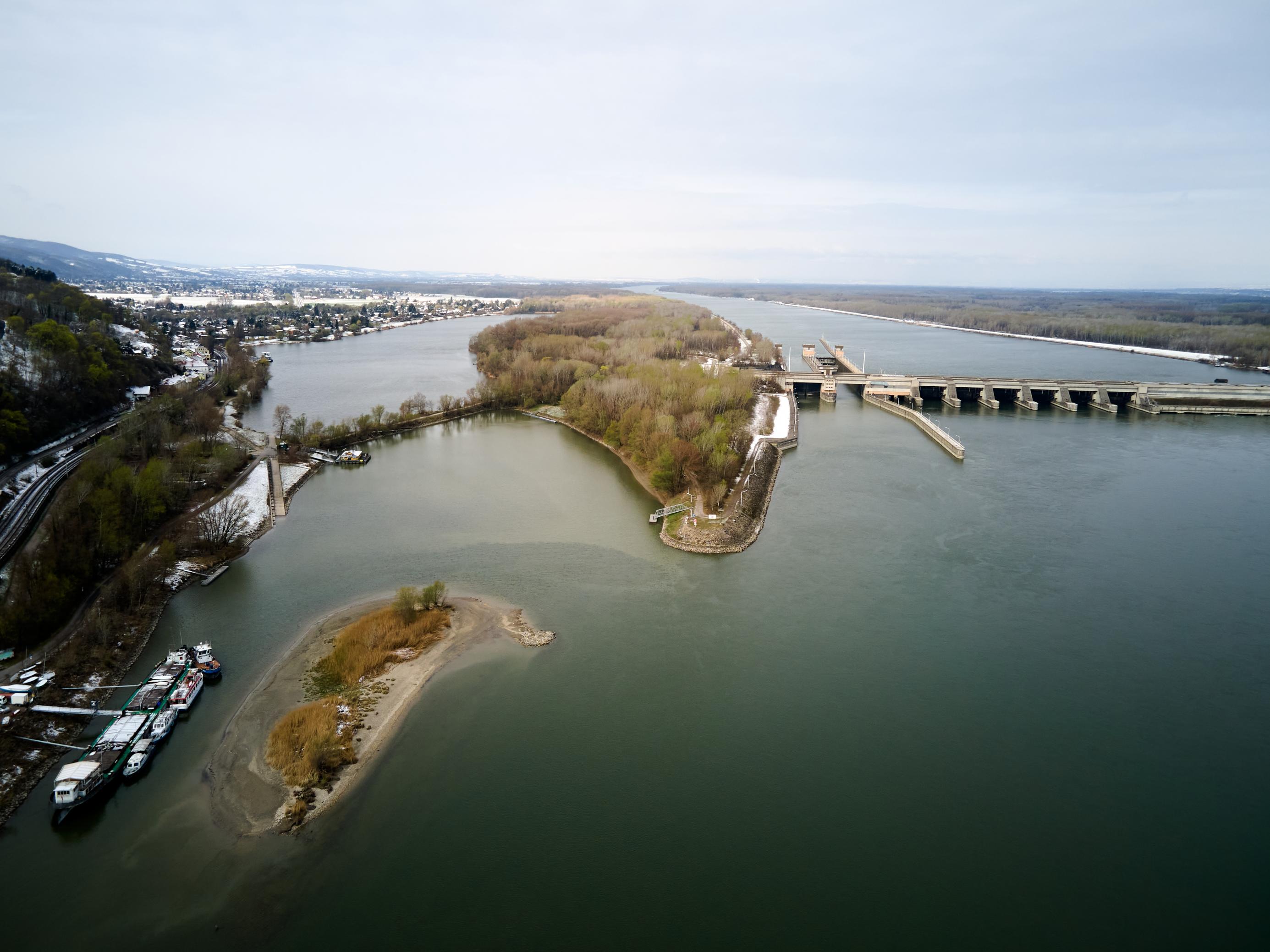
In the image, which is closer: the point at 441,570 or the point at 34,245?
the point at 441,570

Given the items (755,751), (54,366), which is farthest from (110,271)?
(755,751)

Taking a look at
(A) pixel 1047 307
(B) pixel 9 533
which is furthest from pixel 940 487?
(A) pixel 1047 307

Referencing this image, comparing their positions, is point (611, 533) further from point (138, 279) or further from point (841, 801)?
point (138, 279)

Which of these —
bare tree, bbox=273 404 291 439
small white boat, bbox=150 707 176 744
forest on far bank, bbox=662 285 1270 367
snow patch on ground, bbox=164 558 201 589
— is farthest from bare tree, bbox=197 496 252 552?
forest on far bank, bbox=662 285 1270 367

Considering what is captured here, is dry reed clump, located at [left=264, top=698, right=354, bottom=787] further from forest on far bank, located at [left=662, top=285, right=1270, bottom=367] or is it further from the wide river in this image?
forest on far bank, located at [left=662, top=285, right=1270, bottom=367]

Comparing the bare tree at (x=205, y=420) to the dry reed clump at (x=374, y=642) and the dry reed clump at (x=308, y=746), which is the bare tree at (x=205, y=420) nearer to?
the dry reed clump at (x=374, y=642)

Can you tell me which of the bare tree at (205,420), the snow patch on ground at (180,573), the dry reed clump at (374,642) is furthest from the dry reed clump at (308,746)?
the bare tree at (205,420)
